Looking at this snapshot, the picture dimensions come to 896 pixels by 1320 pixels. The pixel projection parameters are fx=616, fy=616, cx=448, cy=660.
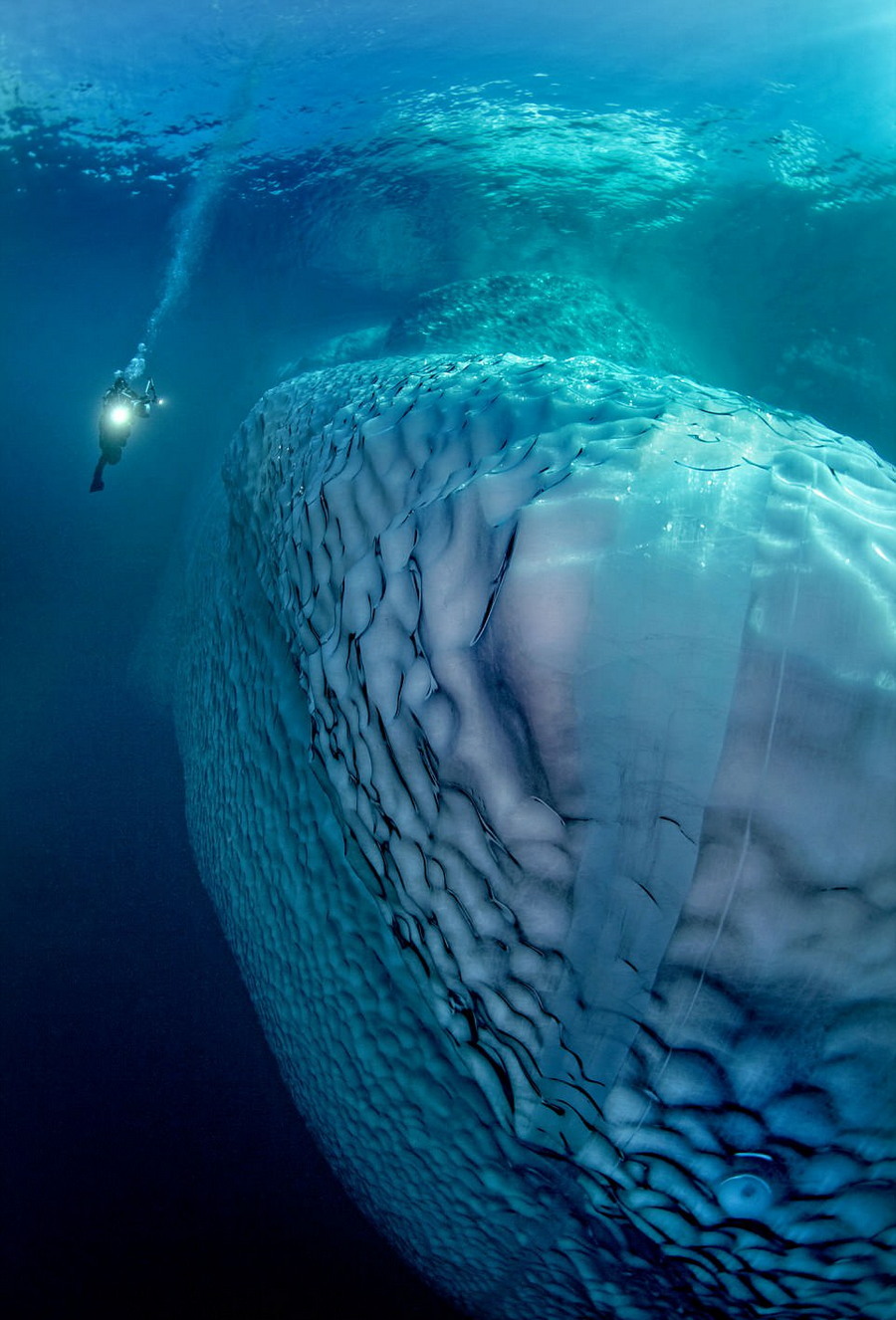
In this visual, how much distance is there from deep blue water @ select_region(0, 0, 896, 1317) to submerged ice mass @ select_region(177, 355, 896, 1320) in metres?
1.83

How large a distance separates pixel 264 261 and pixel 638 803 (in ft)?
37.6

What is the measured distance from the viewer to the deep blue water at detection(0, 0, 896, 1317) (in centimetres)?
287

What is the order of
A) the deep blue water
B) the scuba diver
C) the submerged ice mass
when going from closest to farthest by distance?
the submerged ice mass
the deep blue water
the scuba diver

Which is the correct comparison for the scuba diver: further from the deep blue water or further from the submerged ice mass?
the submerged ice mass

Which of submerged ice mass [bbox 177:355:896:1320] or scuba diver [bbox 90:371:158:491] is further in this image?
scuba diver [bbox 90:371:158:491]

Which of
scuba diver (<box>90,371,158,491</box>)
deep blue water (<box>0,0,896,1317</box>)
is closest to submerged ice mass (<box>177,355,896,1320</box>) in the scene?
deep blue water (<box>0,0,896,1317</box>)

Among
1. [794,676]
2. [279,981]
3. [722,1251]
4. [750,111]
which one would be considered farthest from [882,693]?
[750,111]

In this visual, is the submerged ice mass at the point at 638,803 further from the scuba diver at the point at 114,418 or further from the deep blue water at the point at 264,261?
the scuba diver at the point at 114,418

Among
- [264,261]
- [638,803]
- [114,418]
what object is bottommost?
[114,418]

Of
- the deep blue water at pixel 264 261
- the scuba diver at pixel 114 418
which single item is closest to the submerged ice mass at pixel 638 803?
the deep blue water at pixel 264 261

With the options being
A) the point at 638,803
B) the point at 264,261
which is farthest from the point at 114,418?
the point at 638,803

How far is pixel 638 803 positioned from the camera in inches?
42.1

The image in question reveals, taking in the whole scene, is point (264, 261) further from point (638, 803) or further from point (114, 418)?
point (638, 803)

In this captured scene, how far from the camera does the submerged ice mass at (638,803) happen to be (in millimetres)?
1009
